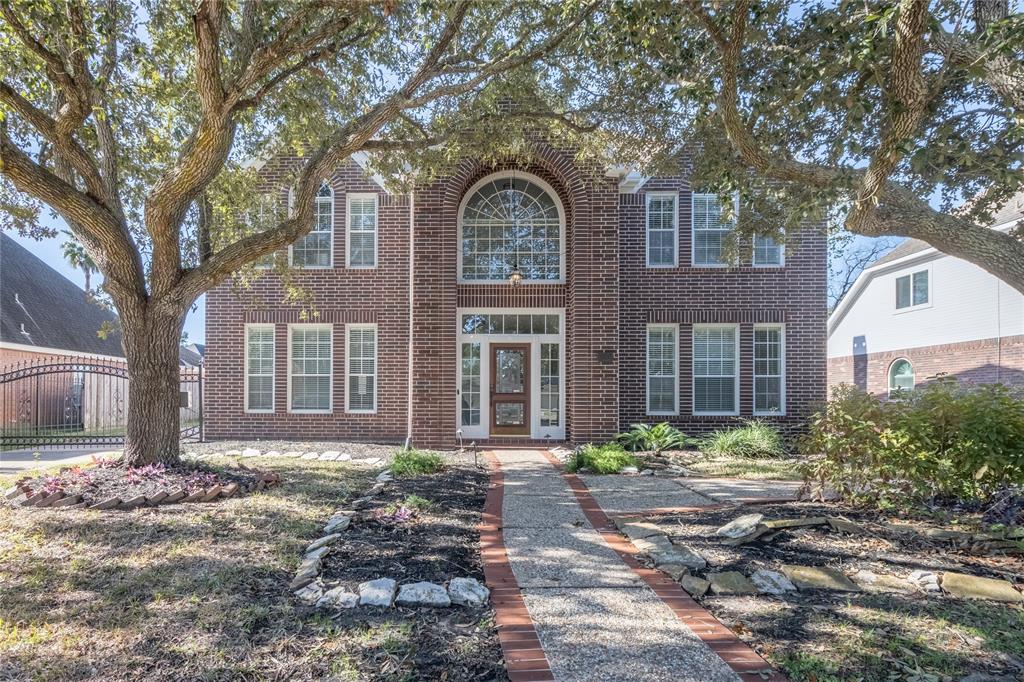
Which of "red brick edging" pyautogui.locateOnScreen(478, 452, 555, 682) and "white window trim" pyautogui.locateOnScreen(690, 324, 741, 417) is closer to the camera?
"red brick edging" pyautogui.locateOnScreen(478, 452, 555, 682)

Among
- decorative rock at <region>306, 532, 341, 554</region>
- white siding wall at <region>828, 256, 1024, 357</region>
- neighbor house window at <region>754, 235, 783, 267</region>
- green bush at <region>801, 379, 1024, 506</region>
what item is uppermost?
neighbor house window at <region>754, 235, 783, 267</region>

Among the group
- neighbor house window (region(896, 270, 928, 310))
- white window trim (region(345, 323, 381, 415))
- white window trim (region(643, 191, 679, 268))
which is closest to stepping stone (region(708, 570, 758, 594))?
white window trim (region(643, 191, 679, 268))

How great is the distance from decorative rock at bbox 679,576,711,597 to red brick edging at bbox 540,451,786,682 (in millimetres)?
42

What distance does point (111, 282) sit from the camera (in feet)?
21.2

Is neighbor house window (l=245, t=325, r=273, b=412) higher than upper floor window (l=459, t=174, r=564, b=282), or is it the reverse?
upper floor window (l=459, t=174, r=564, b=282)

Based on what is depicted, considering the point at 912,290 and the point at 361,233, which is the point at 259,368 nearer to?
the point at 361,233

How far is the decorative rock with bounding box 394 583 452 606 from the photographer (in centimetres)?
358

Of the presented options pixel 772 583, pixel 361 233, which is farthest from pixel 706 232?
pixel 772 583

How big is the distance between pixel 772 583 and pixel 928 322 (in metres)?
17.4

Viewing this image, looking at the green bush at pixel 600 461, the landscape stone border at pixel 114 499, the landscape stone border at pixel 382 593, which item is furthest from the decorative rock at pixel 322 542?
the green bush at pixel 600 461

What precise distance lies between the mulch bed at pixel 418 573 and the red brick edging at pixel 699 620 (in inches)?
48.6

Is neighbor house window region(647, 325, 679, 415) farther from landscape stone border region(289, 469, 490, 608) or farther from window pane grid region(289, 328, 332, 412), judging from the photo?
landscape stone border region(289, 469, 490, 608)

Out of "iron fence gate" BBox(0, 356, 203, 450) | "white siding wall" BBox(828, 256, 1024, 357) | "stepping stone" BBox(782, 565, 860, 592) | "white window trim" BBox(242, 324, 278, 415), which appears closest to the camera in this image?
"stepping stone" BBox(782, 565, 860, 592)

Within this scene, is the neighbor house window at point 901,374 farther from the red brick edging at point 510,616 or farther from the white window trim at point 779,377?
the red brick edging at point 510,616
